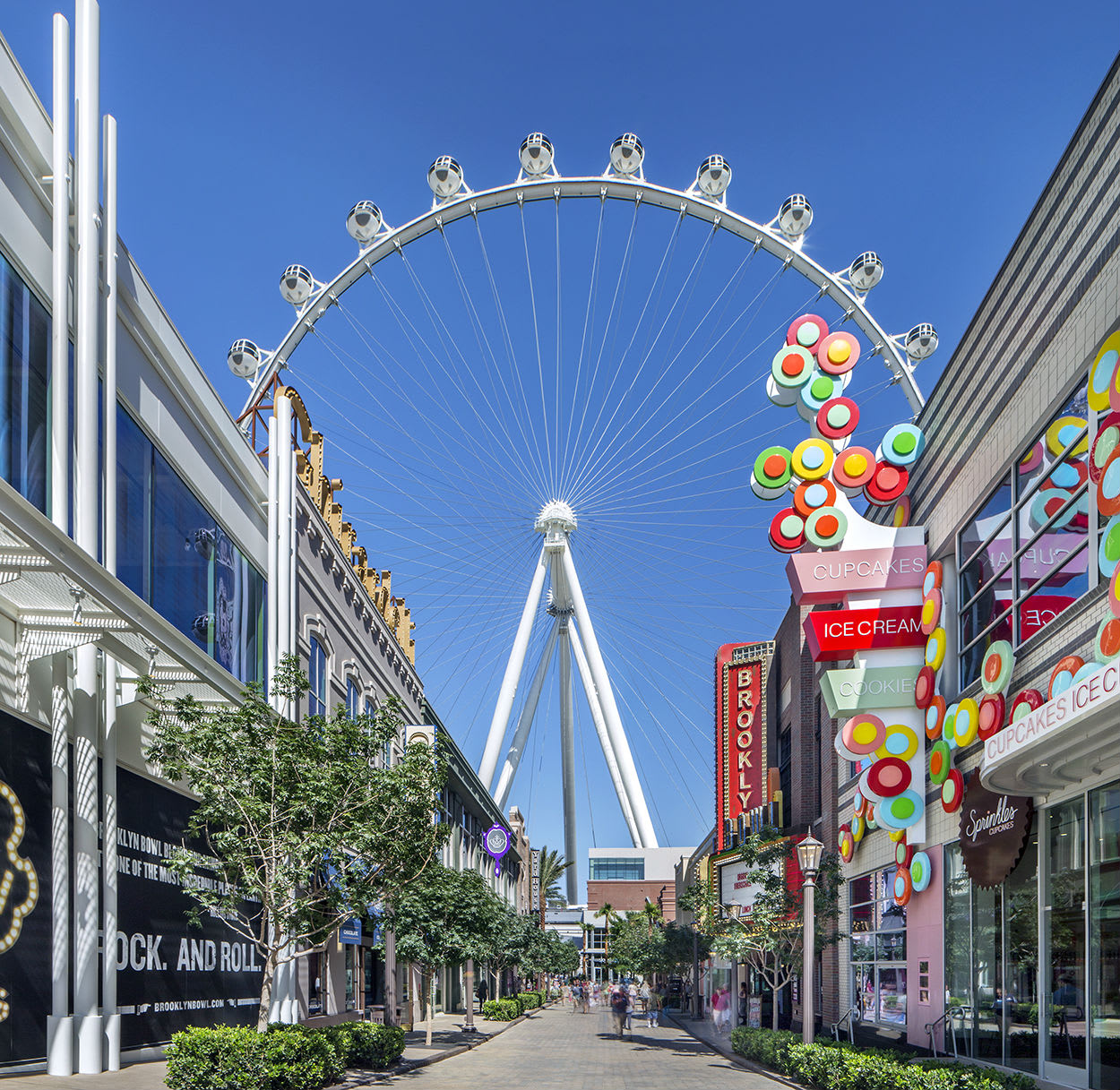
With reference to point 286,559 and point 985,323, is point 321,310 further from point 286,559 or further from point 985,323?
point 985,323

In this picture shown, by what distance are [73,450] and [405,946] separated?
77.7ft

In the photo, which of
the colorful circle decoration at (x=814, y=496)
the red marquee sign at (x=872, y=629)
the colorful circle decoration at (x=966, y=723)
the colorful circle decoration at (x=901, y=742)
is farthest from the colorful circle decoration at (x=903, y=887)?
the colorful circle decoration at (x=814, y=496)

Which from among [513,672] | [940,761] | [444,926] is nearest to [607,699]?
[513,672]

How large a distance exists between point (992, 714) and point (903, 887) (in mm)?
7148

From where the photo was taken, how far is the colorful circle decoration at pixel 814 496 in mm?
26938

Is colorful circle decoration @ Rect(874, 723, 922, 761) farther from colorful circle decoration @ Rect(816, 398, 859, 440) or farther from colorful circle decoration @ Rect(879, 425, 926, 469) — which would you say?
colorful circle decoration @ Rect(816, 398, 859, 440)

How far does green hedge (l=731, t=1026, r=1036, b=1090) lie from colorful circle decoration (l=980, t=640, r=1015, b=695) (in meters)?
5.61

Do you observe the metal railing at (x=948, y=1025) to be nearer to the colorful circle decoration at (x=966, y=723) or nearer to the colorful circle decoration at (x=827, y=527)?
the colorful circle decoration at (x=966, y=723)

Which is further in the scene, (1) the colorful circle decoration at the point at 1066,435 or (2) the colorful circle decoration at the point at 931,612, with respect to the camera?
(2) the colorful circle decoration at the point at 931,612

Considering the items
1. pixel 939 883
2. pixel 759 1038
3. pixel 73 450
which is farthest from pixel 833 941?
pixel 73 450

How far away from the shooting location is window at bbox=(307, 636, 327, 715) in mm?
33000

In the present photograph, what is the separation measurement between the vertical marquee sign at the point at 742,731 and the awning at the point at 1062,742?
28.1m

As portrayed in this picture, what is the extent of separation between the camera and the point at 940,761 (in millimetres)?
23359

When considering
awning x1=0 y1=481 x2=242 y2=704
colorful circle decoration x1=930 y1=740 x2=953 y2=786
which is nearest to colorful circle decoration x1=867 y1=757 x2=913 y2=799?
colorful circle decoration x1=930 y1=740 x2=953 y2=786
